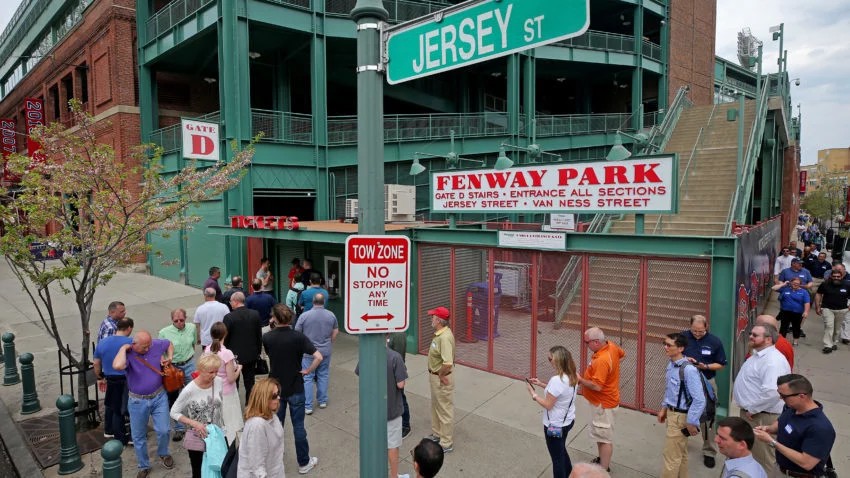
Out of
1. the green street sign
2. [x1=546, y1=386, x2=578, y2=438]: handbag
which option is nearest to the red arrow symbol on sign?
the green street sign

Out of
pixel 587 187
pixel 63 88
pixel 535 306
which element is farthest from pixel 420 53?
pixel 63 88

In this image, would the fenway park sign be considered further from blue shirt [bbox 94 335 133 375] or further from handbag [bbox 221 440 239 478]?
blue shirt [bbox 94 335 133 375]

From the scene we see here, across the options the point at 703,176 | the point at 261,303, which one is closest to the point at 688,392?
the point at 261,303

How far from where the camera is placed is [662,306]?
739 cm

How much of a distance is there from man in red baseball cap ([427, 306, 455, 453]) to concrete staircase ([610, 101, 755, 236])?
7.38 metres

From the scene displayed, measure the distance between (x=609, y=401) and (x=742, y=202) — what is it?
31.4 ft

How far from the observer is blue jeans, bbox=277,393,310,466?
18.0ft

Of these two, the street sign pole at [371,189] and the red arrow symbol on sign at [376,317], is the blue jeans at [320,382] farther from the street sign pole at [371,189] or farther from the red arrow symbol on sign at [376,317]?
the red arrow symbol on sign at [376,317]

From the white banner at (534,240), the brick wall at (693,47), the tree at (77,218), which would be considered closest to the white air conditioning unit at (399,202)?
the white banner at (534,240)

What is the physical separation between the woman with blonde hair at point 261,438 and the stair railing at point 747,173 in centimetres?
1072

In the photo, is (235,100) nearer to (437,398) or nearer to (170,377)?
(170,377)

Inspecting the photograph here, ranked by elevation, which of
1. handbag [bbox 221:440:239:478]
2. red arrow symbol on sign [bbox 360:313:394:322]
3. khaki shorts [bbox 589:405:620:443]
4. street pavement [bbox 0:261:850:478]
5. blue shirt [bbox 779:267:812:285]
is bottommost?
street pavement [bbox 0:261:850:478]

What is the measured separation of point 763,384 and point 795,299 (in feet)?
21.7

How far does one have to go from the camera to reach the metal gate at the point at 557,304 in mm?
7160
